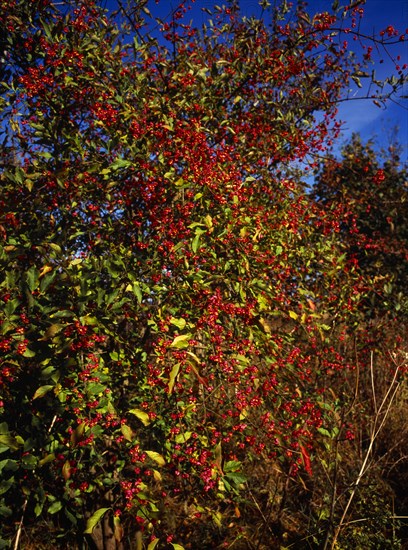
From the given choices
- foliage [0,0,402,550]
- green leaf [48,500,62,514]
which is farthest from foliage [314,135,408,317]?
green leaf [48,500,62,514]

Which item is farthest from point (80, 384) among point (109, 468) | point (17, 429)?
point (109, 468)

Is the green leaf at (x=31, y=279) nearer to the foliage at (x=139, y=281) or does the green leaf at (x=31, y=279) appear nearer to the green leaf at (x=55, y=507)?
the foliage at (x=139, y=281)

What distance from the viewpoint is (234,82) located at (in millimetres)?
3543

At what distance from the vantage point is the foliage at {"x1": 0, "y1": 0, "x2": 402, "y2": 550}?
6.63ft

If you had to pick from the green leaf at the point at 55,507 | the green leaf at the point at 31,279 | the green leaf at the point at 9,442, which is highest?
the green leaf at the point at 31,279

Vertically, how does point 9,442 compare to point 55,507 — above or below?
above

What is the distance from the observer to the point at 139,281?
2357 millimetres

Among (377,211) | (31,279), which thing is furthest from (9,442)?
(377,211)

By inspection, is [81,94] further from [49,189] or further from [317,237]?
[317,237]

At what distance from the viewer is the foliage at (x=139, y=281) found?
2.02m

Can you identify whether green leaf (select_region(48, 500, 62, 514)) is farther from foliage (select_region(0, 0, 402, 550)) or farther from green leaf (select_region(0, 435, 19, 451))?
green leaf (select_region(0, 435, 19, 451))

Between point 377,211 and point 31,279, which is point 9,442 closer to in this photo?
point 31,279

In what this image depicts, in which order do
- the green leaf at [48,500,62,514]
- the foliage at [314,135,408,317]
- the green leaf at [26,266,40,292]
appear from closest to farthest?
the green leaf at [26,266,40,292] < the green leaf at [48,500,62,514] < the foliage at [314,135,408,317]

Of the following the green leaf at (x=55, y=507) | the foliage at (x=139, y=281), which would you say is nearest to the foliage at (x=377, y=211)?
the foliage at (x=139, y=281)
